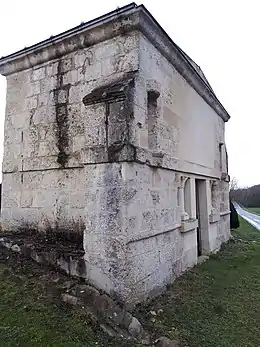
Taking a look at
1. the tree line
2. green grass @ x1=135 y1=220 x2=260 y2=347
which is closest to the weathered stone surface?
green grass @ x1=135 y1=220 x2=260 y2=347

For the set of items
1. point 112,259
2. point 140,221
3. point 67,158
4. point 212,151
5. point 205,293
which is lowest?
point 205,293

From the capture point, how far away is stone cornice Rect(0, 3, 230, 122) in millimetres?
4145

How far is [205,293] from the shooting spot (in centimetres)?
480

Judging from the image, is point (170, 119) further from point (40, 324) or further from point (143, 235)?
point (40, 324)

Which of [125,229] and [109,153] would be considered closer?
[125,229]

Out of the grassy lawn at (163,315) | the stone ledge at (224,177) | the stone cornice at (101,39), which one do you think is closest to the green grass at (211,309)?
the grassy lawn at (163,315)

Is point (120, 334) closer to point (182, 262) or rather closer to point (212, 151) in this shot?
point (182, 262)

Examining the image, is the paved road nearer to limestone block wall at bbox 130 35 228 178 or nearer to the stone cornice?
limestone block wall at bbox 130 35 228 178

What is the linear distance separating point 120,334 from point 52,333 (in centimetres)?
70

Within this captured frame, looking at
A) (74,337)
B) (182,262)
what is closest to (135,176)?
(74,337)

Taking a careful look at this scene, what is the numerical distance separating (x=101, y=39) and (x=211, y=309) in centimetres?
423

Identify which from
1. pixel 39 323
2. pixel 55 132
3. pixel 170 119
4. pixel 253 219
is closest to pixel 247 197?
pixel 253 219

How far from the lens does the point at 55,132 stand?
4.88 metres

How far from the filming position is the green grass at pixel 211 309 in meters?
3.50
